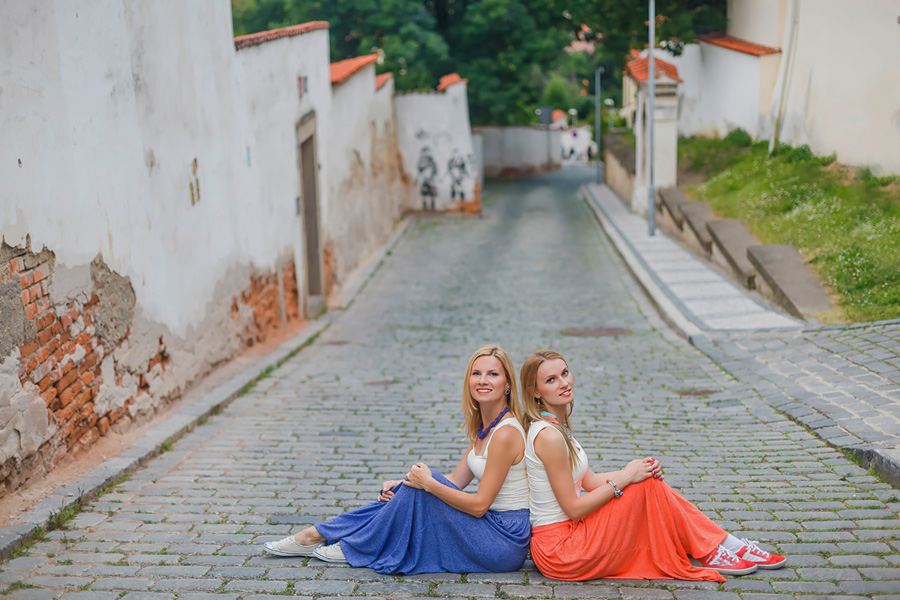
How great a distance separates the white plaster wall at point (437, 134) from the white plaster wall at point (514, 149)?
1356cm

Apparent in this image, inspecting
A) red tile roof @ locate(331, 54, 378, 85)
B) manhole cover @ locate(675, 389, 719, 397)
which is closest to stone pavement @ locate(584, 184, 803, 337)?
manhole cover @ locate(675, 389, 719, 397)

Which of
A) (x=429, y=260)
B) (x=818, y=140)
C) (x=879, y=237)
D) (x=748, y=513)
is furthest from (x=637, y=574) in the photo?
(x=429, y=260)

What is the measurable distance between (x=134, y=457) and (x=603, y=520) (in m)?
3.93

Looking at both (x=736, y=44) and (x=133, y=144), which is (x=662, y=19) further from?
(x=133, y=144)

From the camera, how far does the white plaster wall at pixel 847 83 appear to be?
13.6 meters

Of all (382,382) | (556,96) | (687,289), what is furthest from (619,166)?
(556,96)

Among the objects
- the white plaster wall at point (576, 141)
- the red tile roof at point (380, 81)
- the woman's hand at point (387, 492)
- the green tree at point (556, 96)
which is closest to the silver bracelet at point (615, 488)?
the woman's hand at point (387, 492)

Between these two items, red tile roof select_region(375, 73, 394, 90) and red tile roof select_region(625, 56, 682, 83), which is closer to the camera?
red tile roof select_region(625, 56, 682, 83)

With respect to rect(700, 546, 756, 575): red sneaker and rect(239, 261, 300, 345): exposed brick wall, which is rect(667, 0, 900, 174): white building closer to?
rect(239, 261, 300, 345): exposed brick wall

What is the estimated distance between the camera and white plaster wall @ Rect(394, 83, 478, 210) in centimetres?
2570

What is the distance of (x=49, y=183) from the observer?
20.0 feet

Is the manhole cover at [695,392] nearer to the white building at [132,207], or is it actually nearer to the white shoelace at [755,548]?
the white shoelace at [755,548]

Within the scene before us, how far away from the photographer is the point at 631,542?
14.5ft

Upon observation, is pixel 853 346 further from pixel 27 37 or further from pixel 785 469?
pixel 27 37
